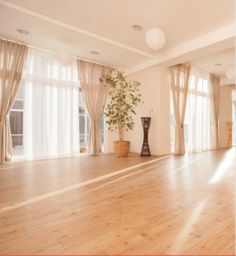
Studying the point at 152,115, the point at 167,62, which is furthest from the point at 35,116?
the point at 167,62

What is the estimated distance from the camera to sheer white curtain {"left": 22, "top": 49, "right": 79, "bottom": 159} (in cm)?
541

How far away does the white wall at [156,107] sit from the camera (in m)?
6.43

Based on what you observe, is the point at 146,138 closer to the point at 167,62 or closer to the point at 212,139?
the point at 167,62

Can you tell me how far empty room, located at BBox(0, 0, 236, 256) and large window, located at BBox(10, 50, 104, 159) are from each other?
0.03 m

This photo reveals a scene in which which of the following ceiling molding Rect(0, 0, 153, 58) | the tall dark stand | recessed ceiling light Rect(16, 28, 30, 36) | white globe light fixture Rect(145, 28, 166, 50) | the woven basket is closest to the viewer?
ceiling molding Rect(0, 0, 153, 58)

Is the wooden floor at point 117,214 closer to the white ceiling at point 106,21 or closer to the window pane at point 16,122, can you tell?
the window pane at point 16,122

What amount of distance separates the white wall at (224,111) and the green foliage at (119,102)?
14.2 feet

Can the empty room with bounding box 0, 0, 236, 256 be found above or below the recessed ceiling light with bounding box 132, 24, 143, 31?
below

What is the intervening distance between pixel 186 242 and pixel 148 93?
18.2 feet

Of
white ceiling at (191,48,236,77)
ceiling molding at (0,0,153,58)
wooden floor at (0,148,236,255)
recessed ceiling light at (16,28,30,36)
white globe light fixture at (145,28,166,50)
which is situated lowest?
wooden floor at (0,148,236,255)

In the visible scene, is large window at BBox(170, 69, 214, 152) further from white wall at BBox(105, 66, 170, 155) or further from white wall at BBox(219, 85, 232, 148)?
white wall at BBox(219, 85, 232, 148)

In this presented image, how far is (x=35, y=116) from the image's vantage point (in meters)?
5.47

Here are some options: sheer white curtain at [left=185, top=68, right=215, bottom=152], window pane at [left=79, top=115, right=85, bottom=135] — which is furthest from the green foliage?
sheer white curtain at [left=185, top=68, right=215, bottom=152]

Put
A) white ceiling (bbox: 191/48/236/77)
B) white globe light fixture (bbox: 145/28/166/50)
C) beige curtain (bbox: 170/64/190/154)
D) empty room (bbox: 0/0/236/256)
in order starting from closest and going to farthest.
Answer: empty room (bbox: 0/0/236/256), white globe light fixture (bbox: 145/28/166/50), white ceiling (bbox: 191/48/236/77), beige curtain (bbox: 170/64/190/154)
